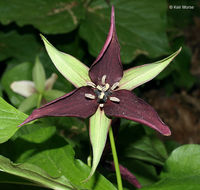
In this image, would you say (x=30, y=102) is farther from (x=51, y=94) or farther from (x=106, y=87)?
(x=106, y=87)

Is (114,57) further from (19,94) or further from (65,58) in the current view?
(19,94)

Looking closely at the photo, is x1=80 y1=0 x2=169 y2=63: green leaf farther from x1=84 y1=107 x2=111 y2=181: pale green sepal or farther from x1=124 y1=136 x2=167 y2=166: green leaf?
x1=84 y1=107 x2=111 y2=181: pale green sepal

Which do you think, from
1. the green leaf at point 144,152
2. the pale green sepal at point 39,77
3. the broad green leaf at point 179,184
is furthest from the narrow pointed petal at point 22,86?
the broad green leaf at point 179,184

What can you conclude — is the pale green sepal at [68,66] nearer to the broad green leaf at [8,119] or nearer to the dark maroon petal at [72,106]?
the dark maroon petal at [72,106]

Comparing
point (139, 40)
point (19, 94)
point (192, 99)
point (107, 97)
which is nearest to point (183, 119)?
point (192, 99)

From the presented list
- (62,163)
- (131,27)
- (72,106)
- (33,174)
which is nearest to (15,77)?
(131,27)
